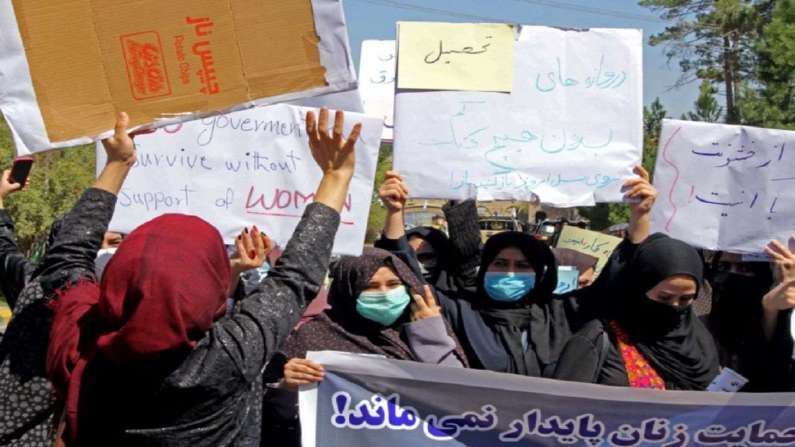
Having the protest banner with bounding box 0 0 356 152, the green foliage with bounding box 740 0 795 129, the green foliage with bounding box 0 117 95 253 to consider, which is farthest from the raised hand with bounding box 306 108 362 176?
the green foliage with bounding box 740 0 795 129

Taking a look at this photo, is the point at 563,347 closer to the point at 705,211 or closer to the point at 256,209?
the point at 705,211

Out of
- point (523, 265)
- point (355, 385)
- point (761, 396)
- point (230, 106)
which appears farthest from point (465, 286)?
point (230, 106)

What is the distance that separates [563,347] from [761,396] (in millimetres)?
658

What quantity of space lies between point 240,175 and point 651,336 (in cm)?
157

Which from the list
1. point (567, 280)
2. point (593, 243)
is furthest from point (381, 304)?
point (593, 243)

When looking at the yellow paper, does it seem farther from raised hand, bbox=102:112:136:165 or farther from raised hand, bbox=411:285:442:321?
raised hand, bbox=102:112:136:165

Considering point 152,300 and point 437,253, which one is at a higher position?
point 152,300

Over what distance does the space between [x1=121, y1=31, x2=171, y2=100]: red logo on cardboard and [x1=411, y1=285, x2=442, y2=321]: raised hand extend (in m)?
1.15

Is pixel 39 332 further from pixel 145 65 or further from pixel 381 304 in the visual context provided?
pixel 381 304

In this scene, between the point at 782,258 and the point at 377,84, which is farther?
the point at 377,84

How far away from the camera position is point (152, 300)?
1.58 metres

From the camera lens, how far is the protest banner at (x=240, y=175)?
324cm

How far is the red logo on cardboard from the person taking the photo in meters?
2.56

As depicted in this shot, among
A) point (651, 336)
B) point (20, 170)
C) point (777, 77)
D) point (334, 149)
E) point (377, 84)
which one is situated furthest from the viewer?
point (777, 77)
